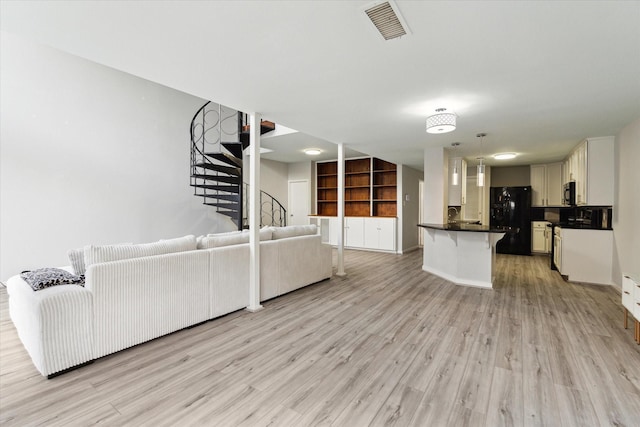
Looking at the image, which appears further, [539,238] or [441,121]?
[539,238]

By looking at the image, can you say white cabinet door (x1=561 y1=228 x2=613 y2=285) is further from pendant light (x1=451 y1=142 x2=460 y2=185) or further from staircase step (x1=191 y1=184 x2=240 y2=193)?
staircase step (x1=191 y1=184 x2=240 y2=193)

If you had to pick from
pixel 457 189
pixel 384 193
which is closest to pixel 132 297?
pixel 457 189

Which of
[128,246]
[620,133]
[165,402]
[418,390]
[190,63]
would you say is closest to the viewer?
[165,402]

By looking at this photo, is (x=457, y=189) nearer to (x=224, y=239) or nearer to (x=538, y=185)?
(x=538, y=185)

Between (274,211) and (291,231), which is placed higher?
(274,211)

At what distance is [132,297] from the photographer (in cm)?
252

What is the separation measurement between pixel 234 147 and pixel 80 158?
101 inches

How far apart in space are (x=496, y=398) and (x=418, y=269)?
12.9 feet

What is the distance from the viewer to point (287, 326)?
3.02 meters

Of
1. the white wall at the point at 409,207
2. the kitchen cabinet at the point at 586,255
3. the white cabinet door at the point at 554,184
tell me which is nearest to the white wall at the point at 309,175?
the white wall at the point at 409,207

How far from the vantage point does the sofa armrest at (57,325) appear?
204 centimetres

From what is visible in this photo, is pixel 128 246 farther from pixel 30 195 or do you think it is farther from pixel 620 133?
pixel 620 133

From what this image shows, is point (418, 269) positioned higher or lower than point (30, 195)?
lower

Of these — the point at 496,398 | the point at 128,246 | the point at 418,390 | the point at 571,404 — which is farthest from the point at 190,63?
the point at 571,404
